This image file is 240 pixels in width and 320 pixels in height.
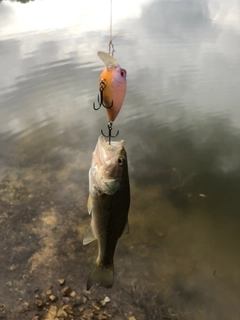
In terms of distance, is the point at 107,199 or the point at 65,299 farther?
the point at 65,299

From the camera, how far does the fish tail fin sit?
3555 millimetres

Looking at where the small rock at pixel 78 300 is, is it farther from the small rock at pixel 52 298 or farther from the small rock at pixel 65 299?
the small rock at pixel 52 298

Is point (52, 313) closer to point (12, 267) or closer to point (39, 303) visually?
point (39, 303)

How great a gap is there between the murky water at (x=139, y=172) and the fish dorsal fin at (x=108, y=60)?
3298 mm

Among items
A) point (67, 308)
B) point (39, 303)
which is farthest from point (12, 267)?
point (67, 308)

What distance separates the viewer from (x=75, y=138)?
8188mm

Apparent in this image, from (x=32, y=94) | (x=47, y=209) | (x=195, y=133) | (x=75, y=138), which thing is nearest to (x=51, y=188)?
(x=47, y=209)

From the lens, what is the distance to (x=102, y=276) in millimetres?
3561

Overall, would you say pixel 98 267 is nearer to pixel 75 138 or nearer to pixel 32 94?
pixel 75 138

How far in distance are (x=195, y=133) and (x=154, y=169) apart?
207 cm

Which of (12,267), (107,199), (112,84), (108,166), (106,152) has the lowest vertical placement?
(12,267)

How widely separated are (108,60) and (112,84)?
23 centimetres

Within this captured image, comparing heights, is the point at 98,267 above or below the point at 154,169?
above

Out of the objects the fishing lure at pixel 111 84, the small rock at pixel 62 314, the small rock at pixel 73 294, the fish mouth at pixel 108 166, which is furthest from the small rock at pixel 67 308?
the fishing lure at pixel 111 84
